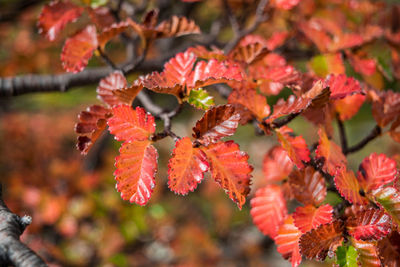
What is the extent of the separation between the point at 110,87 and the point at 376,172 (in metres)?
0.58

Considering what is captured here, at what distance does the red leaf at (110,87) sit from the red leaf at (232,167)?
255 mm

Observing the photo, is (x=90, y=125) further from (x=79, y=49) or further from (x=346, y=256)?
(x=346, y=256)

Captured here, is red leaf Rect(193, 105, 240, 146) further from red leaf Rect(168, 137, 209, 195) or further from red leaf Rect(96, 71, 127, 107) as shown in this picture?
red leaf Rect(96, 71, 127, 107)

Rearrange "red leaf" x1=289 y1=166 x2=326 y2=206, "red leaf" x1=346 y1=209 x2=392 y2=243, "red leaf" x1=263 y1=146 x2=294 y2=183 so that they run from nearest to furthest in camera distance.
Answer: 1. "red leaf" x1=346 y1=209 x2=392 y2=243
2. "red leaf" x1=289 y1=166 x2=326 y2=206
3. "red leaf" x1=263 y1=146 x2=294 y2=183

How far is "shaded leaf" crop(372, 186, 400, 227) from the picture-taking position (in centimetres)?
57

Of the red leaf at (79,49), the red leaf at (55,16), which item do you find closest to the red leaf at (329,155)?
the red leaf at (79,49)

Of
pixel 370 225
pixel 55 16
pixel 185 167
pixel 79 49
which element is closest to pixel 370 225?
pixel 370 225

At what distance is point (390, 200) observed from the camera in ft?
1.91

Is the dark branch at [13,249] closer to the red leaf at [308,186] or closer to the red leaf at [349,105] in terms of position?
the red leaf at [308,186]

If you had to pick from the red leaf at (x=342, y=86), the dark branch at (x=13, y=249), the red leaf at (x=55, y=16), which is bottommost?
the dark branch at (x=13, y=249)

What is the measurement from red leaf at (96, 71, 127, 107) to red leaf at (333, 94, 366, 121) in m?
0.53

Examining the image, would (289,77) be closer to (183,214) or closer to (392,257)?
(392,257)

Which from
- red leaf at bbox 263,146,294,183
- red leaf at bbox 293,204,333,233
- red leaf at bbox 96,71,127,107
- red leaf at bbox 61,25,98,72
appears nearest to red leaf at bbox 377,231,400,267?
red leaf at bbox 293,204,333,233

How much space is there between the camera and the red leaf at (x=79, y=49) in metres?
0.75
